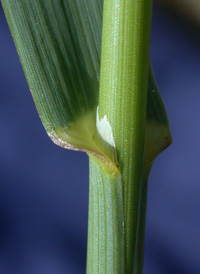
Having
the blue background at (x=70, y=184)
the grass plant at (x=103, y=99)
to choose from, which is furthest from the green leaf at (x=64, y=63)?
the blue background at (x=70, y=184)

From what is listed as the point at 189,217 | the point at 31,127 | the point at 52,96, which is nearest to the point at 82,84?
the point at 52,96

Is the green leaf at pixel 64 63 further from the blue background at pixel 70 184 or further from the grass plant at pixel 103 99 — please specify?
the blue background at pixel 70 184

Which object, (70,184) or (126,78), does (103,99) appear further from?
(70,184)

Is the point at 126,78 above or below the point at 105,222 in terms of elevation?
above

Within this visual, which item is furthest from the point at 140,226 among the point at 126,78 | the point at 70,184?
the point at 70,184

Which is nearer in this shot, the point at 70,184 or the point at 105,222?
the point at 105,222

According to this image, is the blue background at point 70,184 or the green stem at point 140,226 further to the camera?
the blue background at point 70,184

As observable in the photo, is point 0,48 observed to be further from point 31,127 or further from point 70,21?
point 70,21
